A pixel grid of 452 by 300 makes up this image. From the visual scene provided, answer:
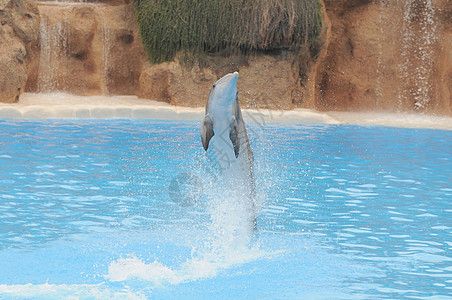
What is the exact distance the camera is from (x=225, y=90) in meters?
3.47

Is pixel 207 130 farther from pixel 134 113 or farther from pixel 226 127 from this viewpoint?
pixel 134 113

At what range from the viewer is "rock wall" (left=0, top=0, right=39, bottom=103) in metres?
12.5

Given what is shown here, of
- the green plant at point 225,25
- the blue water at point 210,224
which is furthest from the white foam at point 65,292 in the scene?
the green plant at point 225,25

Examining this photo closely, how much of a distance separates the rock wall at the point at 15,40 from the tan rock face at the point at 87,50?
3.87 feet

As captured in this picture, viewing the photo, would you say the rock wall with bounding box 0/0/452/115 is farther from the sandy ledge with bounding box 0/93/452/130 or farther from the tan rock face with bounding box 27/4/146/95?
the sandy ledge with bounding box 0/93/452/130

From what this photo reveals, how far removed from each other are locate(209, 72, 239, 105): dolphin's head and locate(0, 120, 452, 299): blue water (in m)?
0.79

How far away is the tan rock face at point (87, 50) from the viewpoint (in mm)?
→ 14750

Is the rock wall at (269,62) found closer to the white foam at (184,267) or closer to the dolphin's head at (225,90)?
the white foam at (184,267)

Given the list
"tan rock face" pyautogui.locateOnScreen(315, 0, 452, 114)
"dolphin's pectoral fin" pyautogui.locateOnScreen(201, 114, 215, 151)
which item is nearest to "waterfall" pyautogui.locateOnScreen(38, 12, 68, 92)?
"tan rock face" pyautogui.locateOnScreen(315, 0, 452, 114)

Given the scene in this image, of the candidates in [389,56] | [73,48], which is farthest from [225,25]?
[389,56]

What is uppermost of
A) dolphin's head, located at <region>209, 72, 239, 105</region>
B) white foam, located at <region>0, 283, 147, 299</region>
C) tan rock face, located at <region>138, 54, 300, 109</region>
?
dolphin's head, located at <region>209, 72, 239, 105</region>

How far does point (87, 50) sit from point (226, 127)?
12.2 meters

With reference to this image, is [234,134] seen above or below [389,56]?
below

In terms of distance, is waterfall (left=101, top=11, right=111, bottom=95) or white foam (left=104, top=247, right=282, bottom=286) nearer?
white foam (left=104, top=247, right=282, bottom=286)
